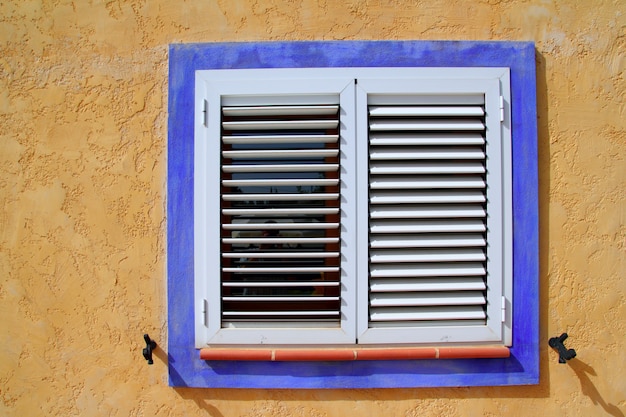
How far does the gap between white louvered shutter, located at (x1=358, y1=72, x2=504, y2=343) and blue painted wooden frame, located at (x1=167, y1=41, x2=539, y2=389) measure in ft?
0.44

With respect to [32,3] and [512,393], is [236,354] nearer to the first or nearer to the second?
[512,393]

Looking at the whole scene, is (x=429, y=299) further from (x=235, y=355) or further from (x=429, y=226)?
(x=235, y=355)

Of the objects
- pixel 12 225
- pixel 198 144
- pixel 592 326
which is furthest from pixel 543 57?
pixel 12 225

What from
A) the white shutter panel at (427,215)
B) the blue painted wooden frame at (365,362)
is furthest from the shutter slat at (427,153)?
the blue painted wooden frame at (365,362)

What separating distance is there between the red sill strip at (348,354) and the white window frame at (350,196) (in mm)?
42

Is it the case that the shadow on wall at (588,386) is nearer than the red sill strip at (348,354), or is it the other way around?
the red sill strip at (348,354)

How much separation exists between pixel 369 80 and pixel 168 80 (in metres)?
1.06

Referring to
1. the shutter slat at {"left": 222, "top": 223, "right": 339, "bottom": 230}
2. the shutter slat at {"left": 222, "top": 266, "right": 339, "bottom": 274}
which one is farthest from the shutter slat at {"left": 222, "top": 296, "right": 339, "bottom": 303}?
the shutter slat at {"left": 222, "top": 223, "right": 339, "bottom": 230}

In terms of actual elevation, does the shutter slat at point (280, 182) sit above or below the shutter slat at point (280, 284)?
above

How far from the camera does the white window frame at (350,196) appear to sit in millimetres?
2094

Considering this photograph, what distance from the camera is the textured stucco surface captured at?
7.10ft

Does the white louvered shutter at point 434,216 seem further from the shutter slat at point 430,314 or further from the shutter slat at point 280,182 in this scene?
the shutter slat at point 280,182

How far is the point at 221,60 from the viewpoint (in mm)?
2146

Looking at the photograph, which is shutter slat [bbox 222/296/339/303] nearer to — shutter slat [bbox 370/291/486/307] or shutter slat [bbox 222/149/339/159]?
shutter slat [bbox 370/291/486/307]
